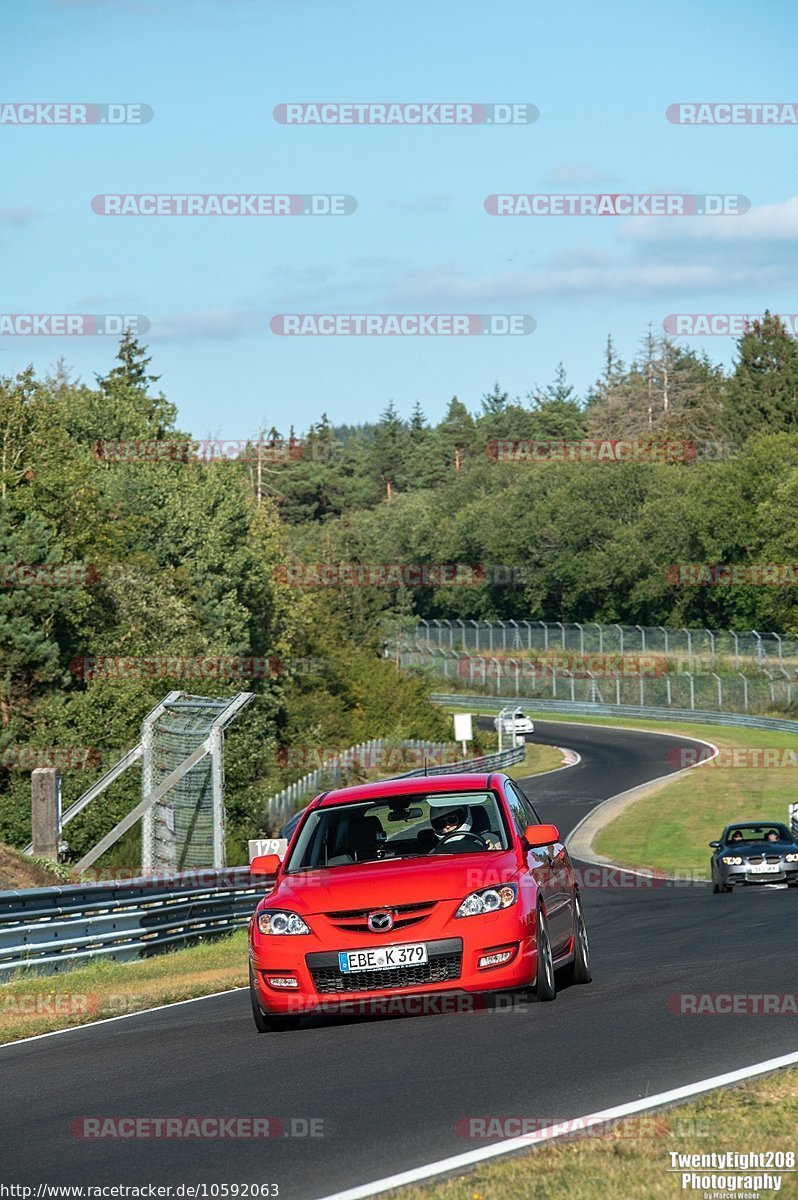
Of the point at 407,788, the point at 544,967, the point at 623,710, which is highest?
the point at 407,788

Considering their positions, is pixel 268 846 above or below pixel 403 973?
below

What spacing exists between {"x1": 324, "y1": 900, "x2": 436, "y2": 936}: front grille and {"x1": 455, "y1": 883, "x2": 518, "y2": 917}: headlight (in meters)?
0.21

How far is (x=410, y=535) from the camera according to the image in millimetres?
139000

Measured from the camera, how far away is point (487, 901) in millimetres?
10766

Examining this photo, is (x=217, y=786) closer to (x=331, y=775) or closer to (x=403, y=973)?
(x=403, y=973)

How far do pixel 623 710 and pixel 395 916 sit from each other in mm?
81106

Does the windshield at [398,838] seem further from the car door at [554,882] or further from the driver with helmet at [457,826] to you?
the car door at [554,882]

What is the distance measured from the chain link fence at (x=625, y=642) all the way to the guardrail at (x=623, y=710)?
2.55m

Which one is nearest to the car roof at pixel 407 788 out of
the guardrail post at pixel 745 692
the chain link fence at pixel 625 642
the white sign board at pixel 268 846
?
the white sign board at pixel 268 846

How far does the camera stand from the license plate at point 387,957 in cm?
1059

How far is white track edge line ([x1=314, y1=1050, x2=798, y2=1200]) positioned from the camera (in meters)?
Result: 6.46

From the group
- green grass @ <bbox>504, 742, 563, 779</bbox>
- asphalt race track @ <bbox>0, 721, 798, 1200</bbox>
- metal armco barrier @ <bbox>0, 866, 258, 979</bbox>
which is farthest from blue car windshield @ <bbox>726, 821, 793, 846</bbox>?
green grass @ <bbox>504, 742, 563, 779</bbox>

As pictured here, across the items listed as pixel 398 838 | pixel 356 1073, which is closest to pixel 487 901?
pixel 398 838

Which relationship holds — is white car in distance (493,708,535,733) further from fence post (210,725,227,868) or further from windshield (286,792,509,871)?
windshield (286,792,509,871)
